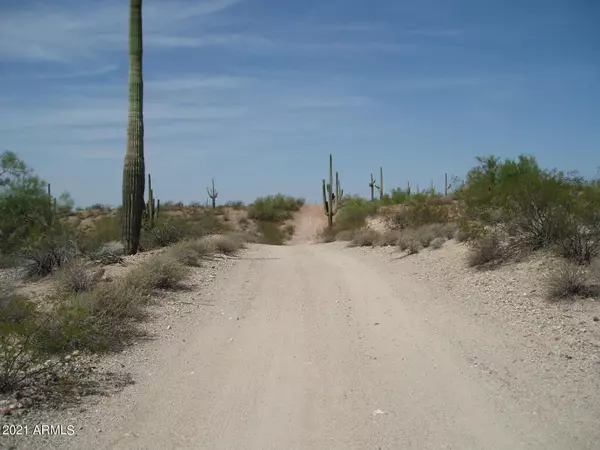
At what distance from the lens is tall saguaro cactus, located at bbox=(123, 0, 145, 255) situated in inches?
687

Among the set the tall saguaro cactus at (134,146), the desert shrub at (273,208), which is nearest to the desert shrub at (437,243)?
the tall saguaro cactus at (134,146)

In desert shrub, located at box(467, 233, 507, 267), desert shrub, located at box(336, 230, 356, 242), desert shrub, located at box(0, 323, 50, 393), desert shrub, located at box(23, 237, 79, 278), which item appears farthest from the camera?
desert shrub, located at box(336, 230, 356, 242)

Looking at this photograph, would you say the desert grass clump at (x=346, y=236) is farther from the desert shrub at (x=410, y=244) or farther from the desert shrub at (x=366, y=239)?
the desert shrub at (x=410, y=244)

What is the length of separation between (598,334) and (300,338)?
4.22 m

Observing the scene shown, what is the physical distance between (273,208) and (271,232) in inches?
254

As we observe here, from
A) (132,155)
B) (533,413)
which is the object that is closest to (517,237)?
(533,413)

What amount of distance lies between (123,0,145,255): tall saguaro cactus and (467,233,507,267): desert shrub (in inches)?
402

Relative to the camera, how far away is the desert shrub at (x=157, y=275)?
1157 centimetres

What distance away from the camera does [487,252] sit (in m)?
13.1

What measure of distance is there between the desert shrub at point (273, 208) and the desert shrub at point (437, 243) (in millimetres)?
37527

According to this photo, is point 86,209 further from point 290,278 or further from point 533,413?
point 533,413

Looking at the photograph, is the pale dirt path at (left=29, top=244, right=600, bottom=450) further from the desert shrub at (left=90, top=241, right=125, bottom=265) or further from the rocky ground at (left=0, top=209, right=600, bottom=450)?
the desert shrub at (left=90, top=241, right=125, bottom=265)

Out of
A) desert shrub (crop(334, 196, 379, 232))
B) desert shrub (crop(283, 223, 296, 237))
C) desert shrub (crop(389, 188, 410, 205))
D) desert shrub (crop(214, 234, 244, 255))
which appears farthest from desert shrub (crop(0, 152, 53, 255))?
desert shrub (crop(283, 223, 296, 237))

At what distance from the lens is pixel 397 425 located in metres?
5.36
